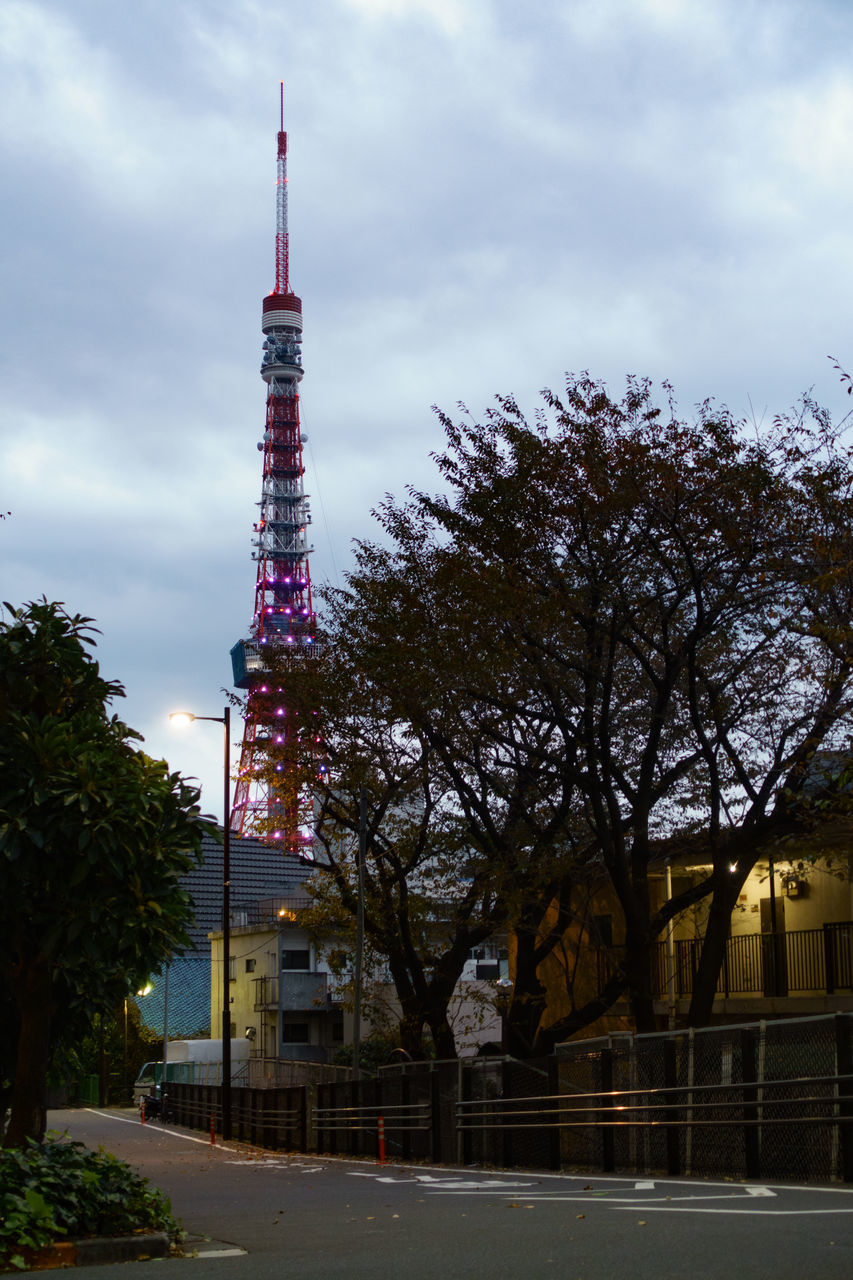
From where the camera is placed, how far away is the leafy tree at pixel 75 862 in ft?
36.9

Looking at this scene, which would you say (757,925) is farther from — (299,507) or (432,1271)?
(299,507)

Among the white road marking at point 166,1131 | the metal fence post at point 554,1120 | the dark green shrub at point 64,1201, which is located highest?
the dark green shrub at point 64,1201

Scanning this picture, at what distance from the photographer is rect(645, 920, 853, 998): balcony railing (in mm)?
25359

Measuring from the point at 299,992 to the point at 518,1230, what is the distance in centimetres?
5155

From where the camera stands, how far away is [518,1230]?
9750mm

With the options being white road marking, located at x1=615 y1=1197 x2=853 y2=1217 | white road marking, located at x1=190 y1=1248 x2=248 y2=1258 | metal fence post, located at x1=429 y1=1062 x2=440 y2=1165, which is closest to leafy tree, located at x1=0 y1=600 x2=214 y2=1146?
white road marking, located at x1=190 y1=1248 x2=248 y2=1258

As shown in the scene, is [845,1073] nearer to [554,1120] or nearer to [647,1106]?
[647,1106]

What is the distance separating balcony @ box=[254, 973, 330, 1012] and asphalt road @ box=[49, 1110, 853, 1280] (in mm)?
43082

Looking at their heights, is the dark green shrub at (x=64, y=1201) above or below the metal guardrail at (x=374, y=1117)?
above

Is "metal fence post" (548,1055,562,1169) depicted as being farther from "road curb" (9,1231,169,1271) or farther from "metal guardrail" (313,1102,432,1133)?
"road curb" (9,1231,169,1271)

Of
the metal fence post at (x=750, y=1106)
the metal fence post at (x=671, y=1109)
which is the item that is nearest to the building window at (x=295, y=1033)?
the metal fence post at (x=671, y=1109)

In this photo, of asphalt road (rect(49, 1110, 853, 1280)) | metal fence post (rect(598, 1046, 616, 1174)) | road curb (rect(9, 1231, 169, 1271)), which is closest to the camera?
asphalt road (rect(49, 1110, 853, 1280))

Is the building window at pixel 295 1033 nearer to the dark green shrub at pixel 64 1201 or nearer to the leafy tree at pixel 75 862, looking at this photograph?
the leafy tree at pixel 75 862

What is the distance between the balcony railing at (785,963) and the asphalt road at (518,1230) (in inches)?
403
